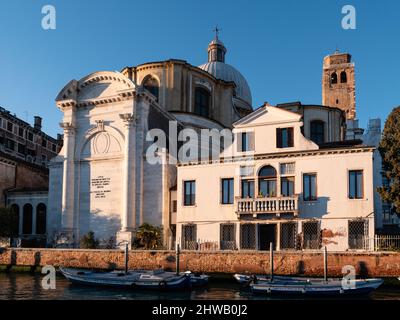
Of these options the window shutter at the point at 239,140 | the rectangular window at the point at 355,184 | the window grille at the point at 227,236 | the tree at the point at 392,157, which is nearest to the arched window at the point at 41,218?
the window grille at the point at 227,236

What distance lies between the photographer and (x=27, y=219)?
40.8 meters

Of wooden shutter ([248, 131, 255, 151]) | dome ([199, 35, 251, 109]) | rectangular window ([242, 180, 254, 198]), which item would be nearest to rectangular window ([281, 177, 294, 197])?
rectangular window ([242, 180, 254, 198])

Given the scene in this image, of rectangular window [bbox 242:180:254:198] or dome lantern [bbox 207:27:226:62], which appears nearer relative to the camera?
rectangular window [bbox 242:180:254:198]

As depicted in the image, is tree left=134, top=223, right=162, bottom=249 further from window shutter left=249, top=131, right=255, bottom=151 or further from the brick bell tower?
the brick bell tower

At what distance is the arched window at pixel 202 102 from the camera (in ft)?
147

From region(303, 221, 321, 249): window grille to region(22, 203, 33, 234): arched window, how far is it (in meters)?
23.8

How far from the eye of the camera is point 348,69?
231 ft

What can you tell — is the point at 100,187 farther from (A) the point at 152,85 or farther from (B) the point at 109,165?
(A) the point at 152,85

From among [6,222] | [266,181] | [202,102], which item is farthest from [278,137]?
[6,222]

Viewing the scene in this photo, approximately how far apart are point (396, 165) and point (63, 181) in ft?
79.6

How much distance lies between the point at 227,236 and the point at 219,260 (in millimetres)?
4535

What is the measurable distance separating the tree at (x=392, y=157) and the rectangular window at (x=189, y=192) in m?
12.0

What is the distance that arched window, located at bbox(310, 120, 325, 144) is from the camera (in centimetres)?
4453
